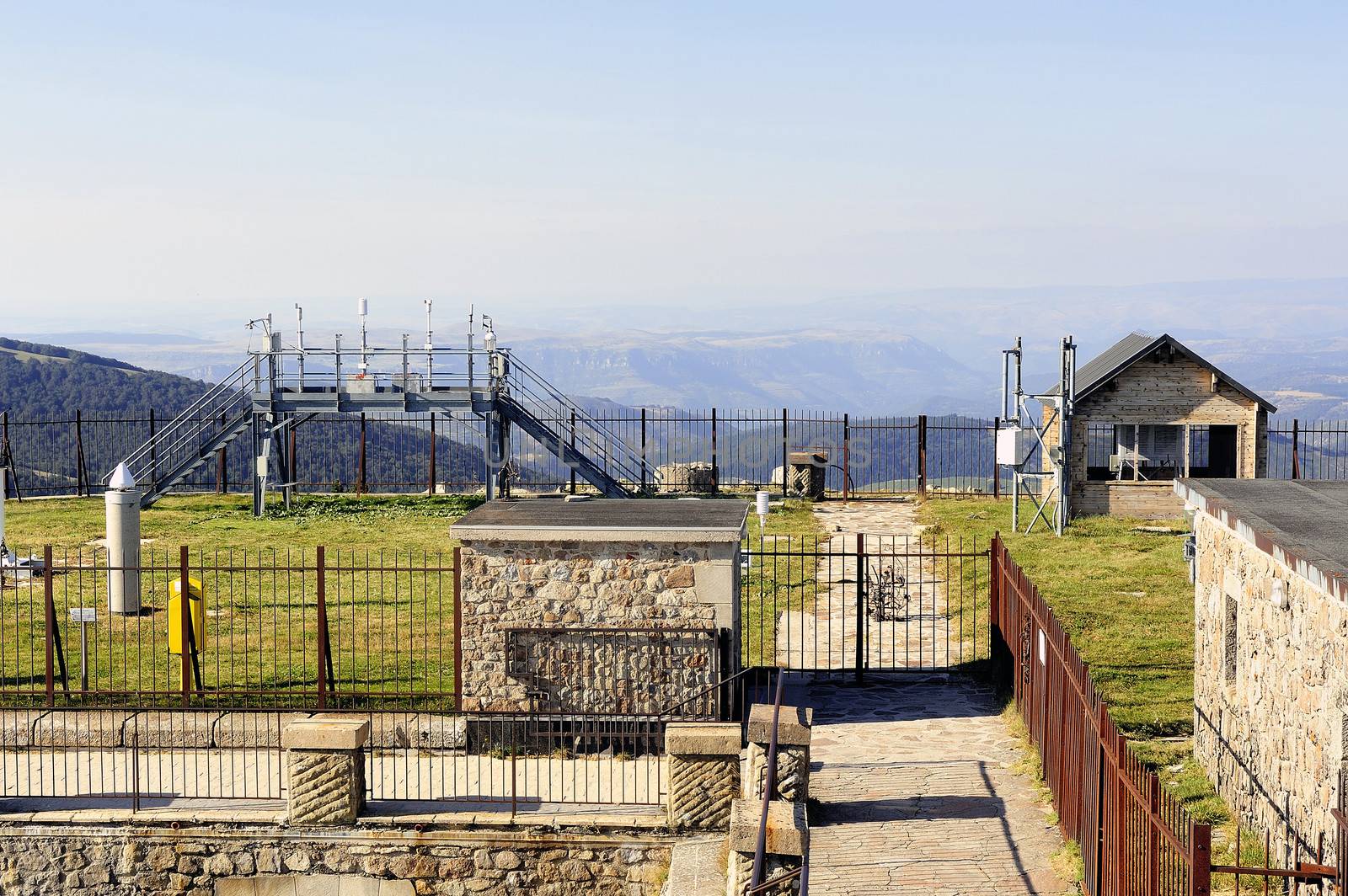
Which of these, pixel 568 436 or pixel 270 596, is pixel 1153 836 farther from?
pixel 568 436

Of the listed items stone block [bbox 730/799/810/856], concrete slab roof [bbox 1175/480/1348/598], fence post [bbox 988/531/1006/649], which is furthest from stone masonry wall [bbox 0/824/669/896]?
fence post [bbox 988/531/1006/649]

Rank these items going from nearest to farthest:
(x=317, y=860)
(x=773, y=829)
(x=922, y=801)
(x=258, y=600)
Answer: (x=773, y=829) < (x=317, y=860) < (x=922, y=801) < (x=258, y=600)

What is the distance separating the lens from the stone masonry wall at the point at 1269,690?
31.4 feet

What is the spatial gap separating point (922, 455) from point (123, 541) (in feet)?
69.7

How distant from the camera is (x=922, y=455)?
35531mm

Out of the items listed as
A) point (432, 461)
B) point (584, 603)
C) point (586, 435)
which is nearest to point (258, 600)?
point (584, 603)

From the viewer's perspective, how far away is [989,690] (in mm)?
17266

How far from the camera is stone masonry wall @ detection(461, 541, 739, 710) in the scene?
14703 millimetres

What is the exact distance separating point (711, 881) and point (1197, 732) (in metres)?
5.46

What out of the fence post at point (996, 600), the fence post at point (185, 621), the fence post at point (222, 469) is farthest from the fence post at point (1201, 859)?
the fence post at point (222, 469)

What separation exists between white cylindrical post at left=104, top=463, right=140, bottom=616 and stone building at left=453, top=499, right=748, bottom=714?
5.68 m

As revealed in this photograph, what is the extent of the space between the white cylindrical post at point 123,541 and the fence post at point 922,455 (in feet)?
64.7

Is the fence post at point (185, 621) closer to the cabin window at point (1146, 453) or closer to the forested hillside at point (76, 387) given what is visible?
the cabin window at point (1146, 453)

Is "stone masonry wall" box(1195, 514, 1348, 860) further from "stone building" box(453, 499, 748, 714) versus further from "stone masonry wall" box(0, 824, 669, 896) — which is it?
"stone masonry wall" box(0, 824, 669, 896)
